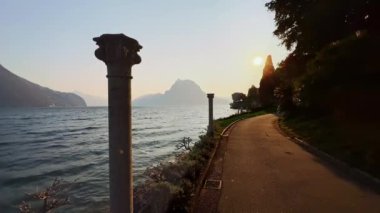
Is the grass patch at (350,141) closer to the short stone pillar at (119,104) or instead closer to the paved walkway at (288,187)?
the paved walkway at (288,187)

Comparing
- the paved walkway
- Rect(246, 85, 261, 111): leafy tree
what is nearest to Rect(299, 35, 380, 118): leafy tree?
the paved walkway

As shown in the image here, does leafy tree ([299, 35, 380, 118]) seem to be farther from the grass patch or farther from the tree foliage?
the grass patch

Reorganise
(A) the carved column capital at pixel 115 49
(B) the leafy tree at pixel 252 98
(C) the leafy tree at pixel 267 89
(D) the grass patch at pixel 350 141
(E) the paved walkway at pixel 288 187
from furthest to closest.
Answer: (B) the leafy tree at pixel 252 98
(C) the leafy tree at pixel 267 89
(D) the grass patch at pixel 350 141
(E) the paved walkway at pixel 288 187
(A) the carved column capital at pixel 115 49

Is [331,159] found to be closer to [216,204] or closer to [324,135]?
[324,135]

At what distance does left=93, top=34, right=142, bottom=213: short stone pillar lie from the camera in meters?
4.02

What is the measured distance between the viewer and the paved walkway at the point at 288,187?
8.10 meters

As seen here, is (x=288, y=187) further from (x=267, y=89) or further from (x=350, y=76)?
(x=267, y=89)

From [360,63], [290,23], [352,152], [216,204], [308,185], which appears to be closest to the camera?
[216,204]

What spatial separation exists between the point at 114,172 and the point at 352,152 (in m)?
10.8

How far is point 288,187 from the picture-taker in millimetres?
9773

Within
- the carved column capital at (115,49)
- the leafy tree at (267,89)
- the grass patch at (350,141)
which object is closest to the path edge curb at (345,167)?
the grass patch at (350,141)

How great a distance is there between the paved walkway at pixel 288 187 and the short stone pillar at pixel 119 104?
4083mm

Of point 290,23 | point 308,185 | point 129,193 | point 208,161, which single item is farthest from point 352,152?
point 290,23

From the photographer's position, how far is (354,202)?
8.43m
